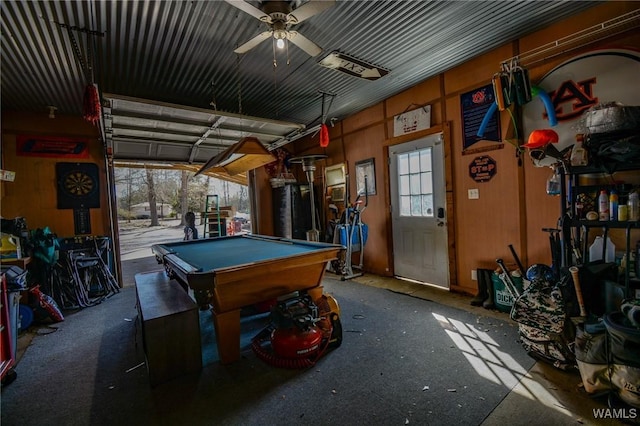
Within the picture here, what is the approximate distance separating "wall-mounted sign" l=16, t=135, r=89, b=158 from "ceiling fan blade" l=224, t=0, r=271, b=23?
13.3 ft

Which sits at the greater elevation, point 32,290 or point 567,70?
point 567,70

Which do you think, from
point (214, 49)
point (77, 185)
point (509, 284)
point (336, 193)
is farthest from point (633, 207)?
point (77, 185)

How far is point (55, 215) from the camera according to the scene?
14.2 feet

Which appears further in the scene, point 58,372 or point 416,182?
point 416,182

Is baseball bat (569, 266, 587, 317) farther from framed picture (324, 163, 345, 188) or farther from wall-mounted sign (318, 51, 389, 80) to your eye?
framed picture (324, 163, 345, 188)

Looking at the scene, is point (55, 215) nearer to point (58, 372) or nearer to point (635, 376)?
point (58, 372)

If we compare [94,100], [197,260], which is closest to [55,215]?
[94,100]

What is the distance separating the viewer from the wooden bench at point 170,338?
81.1 inches

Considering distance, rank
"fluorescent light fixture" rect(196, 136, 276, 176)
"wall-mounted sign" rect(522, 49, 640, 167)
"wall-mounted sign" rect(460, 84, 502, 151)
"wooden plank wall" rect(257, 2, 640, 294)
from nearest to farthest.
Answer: "wall-mounted sign" rect(522, 49, 640, 167)
"wooden plank wall" rect(257, 2, 640, 294)
"fluorescent light fixture" rect(196, 136, 276, 176)
"wall-mounted sign" rect(460, 84, 502, 151)

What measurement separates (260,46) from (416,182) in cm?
270

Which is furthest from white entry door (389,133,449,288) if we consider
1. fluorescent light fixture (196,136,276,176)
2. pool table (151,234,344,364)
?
fluorescent light fixture (196,136,276,176)

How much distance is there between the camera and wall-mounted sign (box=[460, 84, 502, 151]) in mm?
3238

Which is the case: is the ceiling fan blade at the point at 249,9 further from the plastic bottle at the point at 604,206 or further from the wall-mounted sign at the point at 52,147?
the wall-mounted sign at the point at 52,147

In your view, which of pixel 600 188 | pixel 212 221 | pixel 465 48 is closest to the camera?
pixel 600 188
